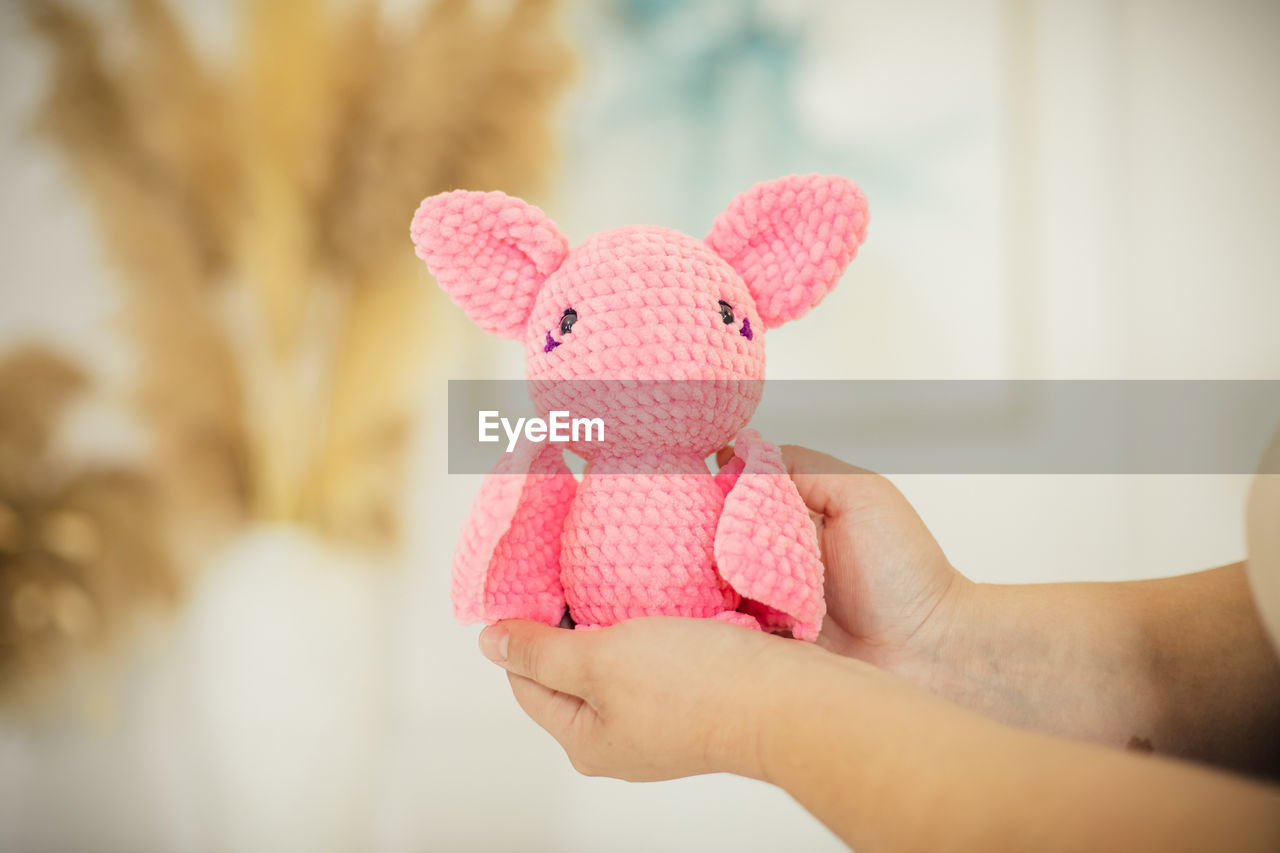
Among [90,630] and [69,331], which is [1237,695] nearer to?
[90,630]

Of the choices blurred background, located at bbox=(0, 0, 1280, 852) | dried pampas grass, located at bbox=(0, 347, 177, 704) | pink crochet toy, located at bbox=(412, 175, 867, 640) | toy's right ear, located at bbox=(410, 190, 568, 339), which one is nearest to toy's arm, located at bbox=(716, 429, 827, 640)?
pink crochet toy, located at bbox=(412, 175, 867, 640)

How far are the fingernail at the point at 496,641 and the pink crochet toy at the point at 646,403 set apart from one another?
1cm

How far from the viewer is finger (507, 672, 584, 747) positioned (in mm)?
578

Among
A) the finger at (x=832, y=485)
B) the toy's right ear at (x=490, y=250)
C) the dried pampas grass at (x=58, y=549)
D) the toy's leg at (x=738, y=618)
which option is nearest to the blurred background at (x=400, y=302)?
the dried pampas grass at (x=58, y=549)

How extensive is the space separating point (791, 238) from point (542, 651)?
38 centimetres

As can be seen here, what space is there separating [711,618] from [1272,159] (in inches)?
45.4

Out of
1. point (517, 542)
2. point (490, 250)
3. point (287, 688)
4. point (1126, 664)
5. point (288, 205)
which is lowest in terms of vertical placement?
point (287, 688)

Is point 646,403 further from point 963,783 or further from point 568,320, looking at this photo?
point 963,783

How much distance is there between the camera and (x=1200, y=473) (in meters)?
1.09

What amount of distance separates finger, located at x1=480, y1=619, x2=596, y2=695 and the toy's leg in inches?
4.1

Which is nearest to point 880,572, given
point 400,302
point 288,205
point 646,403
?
point 646,403

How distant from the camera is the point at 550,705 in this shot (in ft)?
1.93

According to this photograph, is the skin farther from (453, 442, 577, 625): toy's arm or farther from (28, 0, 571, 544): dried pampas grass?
(28, 0, 571, 544): dried pampas grass

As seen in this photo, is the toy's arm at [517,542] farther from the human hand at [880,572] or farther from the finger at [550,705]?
the human hand at [880,572]
